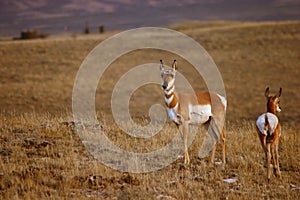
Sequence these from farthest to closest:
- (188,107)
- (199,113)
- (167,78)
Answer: (199,113) < (188,107) < (167,78)

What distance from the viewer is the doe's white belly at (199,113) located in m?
10.4

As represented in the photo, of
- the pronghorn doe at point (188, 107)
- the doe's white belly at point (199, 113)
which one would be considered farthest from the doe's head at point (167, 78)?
the doe's white belly at point (199, 113)

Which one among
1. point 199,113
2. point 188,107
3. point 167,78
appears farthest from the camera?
point 199,113

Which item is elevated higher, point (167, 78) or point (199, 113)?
point (167, 78)

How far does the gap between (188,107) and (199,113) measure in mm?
380

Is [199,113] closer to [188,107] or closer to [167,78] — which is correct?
[188,107]

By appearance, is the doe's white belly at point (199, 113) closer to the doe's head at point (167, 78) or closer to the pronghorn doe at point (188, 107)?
the pronghorn doe at point (188, 107)

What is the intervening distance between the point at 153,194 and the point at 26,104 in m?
26.8

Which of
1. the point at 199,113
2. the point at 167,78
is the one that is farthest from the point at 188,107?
the point at 167,78

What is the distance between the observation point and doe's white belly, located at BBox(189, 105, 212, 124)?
10.4m

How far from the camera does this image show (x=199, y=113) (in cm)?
1047

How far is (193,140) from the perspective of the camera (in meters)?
12.6

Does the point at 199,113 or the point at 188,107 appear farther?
the point at 199,113

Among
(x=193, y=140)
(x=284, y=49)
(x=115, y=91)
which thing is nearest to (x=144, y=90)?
(x=115, y=91)
